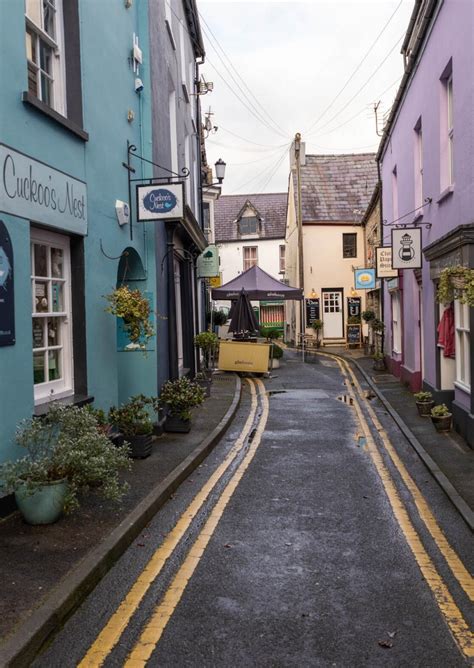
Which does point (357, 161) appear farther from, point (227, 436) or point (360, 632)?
point (360, 632)

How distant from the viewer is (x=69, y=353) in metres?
7.89

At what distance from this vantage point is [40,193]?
21.9 ft

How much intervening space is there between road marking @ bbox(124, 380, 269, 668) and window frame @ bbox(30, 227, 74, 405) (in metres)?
2.30

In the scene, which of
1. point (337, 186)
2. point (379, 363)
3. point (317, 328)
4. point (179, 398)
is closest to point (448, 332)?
point (179, 398)

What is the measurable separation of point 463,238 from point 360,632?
6735 mm

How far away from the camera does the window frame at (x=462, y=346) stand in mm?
10258

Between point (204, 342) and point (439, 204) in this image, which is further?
point (204, 342)

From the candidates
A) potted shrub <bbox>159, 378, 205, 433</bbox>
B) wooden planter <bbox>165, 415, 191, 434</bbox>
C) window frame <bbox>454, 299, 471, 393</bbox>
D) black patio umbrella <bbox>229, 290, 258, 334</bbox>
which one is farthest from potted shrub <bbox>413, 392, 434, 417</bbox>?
black patio umbrella <bbox>229, 290, 258, 334</bbox>

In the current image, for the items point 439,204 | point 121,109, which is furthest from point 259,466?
point 439,204

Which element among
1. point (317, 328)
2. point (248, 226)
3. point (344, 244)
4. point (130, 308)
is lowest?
point (317, 328)

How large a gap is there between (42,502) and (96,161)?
4.67 m

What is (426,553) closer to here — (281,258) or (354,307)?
(354,307)

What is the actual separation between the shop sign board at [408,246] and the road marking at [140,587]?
7.60 m

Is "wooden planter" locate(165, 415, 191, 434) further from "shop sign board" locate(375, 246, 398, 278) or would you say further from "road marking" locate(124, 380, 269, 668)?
"shop sign board" locate(375, 246, 398, 278)
